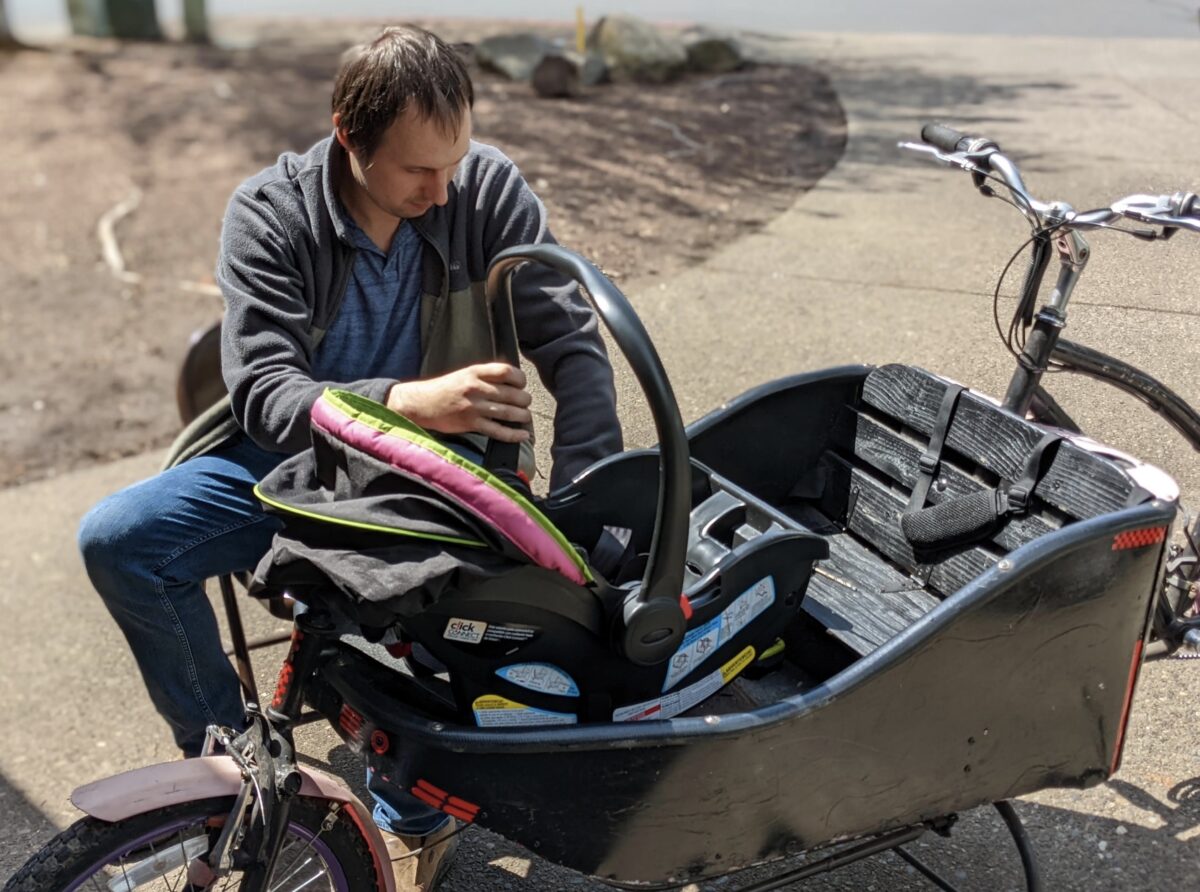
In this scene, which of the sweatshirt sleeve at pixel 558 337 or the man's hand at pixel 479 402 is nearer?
the man's hand at pixel 479 402

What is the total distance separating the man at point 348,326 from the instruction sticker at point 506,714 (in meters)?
0.46

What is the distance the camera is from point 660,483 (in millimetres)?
1781

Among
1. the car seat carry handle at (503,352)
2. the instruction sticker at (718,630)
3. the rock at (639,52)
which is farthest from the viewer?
the rock at (639,52)

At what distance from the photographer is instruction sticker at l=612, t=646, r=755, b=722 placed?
1.98 m

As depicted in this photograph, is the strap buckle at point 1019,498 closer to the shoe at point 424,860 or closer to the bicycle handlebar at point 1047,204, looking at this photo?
the bicycle handlebar at point 1047,204

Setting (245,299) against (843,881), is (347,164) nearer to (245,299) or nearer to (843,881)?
(245,299)

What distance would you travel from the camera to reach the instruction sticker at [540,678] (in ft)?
6.15

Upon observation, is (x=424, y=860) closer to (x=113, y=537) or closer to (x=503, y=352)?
(x=113, y=537)

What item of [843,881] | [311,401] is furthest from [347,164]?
[843,881]

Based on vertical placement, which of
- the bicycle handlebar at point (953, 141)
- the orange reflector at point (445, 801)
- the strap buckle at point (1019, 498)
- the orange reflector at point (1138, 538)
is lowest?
the orange reflector at point (445, 801)

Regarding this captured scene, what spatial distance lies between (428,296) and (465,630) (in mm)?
901

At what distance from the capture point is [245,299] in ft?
7.55

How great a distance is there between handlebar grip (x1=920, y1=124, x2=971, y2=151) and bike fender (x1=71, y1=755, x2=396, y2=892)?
1889mm

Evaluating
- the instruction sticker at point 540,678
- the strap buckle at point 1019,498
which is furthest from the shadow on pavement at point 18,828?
the strap buckle at point 1019,498
